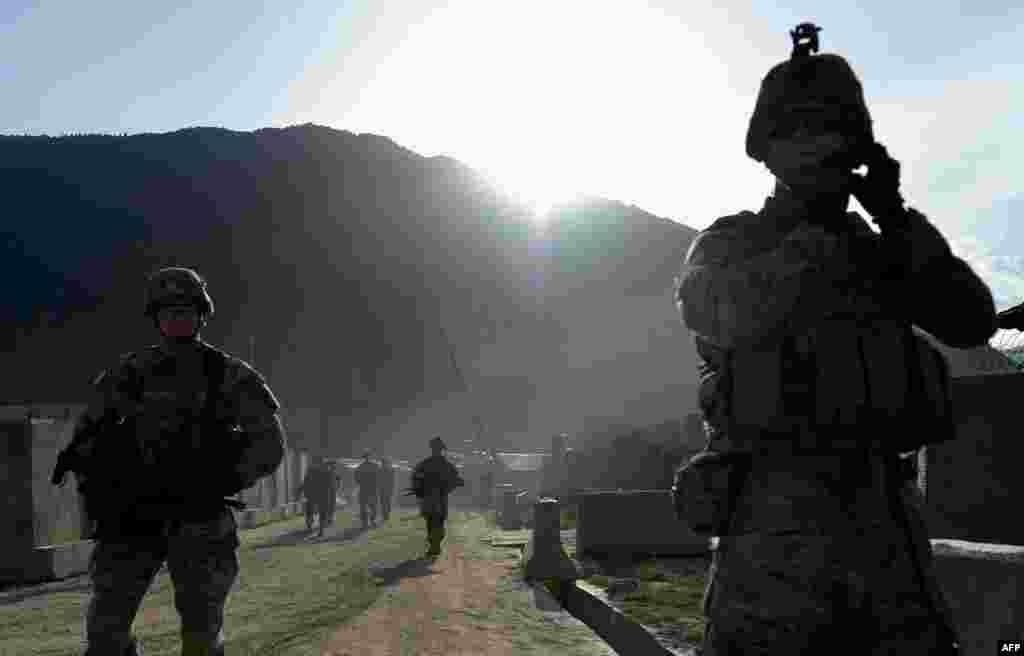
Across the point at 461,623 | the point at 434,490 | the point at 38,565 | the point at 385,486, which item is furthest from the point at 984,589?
the point at 385,486

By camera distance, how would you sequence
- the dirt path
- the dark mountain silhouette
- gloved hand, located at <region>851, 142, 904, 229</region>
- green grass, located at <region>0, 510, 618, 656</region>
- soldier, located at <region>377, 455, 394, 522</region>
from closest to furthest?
gloved hand, located at <region>851, 142, 904, 229</region> < the dirt path < green grass, located at <region>0, 510, 618, 656</region> < soldier, located at <region>377, 455, 394, 522</region> < the dark mountain silhouette

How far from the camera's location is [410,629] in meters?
7.84

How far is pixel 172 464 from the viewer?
4270 millimetres

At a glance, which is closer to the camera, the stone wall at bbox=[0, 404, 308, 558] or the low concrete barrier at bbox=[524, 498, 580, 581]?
the low concrete barrier at bbox=[524, 498, 580, 581]

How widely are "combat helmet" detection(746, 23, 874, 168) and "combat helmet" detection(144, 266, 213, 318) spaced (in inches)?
112

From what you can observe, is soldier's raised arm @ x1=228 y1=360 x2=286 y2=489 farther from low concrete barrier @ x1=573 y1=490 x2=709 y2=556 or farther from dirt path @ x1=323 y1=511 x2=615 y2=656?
low concrete barrier @ x1=573 y1=490 x2=709 y2=556

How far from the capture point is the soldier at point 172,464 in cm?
404

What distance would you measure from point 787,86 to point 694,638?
15.4 ft

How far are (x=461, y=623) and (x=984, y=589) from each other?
16.6 feet

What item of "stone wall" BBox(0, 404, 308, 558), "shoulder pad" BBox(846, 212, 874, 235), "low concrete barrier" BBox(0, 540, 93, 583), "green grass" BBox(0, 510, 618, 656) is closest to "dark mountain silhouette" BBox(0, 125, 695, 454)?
"green grass" BBox(0, 510, 618, 656)

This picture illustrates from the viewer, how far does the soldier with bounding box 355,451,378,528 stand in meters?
24.9

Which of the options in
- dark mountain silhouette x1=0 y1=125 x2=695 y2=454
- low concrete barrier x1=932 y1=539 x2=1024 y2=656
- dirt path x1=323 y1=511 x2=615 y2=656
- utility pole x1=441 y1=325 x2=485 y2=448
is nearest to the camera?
low concrete barrier x1=932 y1=539 x2=1024 y2=656

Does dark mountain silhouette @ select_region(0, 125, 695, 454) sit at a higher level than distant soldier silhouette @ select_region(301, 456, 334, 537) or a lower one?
higher

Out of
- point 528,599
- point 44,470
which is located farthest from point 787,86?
point 44,470
